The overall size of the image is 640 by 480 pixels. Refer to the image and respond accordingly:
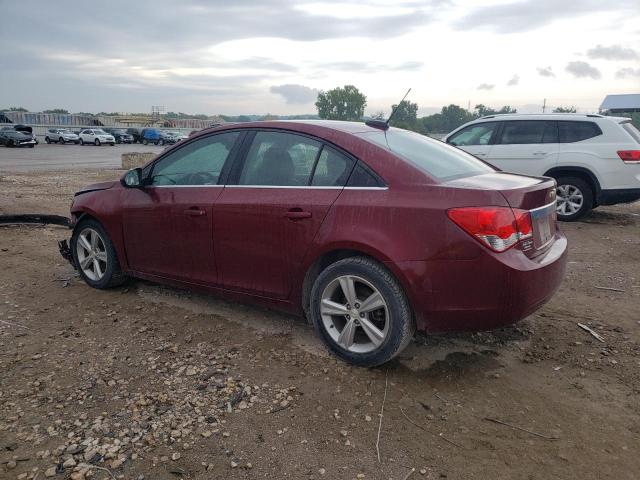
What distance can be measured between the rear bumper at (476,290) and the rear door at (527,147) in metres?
6.17

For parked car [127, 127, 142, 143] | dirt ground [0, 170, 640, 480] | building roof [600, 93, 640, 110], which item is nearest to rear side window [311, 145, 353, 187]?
dirt ground [0, 170, 640, 480]

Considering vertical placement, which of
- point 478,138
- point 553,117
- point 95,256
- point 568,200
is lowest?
point 95,256

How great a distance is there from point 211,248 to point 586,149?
699cm

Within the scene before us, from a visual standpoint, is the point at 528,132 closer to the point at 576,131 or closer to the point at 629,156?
the point at 576,131

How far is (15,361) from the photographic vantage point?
3.48 metres

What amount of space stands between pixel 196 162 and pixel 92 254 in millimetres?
1582

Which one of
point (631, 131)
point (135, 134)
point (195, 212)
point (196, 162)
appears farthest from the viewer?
point (135, 134)

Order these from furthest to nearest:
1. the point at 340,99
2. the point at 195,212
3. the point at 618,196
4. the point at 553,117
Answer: the point at 340,99
the point at 553,117
the point at 618,196
the point at 195,212

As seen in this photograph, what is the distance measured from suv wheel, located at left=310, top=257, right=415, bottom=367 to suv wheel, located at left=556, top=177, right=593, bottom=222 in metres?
6.53

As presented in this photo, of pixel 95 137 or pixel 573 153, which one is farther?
pixel 95 137

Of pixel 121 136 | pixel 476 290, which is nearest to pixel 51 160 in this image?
pixel 121 136

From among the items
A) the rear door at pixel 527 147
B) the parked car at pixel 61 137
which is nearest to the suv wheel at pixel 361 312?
the rear door at pixel 527 147

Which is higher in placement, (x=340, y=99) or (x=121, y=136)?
(x=340, y=99)

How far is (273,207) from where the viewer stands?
3604mm
